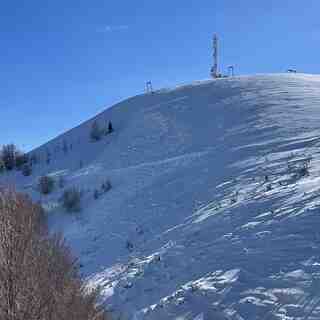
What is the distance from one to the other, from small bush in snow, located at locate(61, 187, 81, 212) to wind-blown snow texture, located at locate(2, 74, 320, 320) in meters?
0.28

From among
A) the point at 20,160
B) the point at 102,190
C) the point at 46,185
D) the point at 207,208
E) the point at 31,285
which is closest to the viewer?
the point at 31,285

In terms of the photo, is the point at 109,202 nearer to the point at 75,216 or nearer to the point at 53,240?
the point at 75,216

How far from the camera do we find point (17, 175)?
21.9m

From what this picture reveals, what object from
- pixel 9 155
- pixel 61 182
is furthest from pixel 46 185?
pixel 9 155

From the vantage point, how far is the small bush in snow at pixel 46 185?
17.2 m

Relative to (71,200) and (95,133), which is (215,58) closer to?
(95,133)

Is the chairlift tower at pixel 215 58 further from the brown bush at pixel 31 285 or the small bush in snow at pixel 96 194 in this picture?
the brown bush at pixel 31 285

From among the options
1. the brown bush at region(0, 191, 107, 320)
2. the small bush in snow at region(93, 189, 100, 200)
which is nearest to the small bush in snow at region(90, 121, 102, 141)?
the small bush in snow at region(93, 189, 100, 200)

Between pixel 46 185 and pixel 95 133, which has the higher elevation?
pixel 95 133

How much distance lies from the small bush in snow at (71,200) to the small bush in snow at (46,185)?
1.56 metres

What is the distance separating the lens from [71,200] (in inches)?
596

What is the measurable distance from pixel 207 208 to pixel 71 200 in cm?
631

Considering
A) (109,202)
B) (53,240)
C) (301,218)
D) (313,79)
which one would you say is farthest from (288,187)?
(313,79)

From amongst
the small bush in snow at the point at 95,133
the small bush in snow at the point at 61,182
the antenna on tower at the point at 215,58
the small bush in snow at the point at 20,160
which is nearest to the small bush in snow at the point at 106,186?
the small bush in snow at the point at 61,182
